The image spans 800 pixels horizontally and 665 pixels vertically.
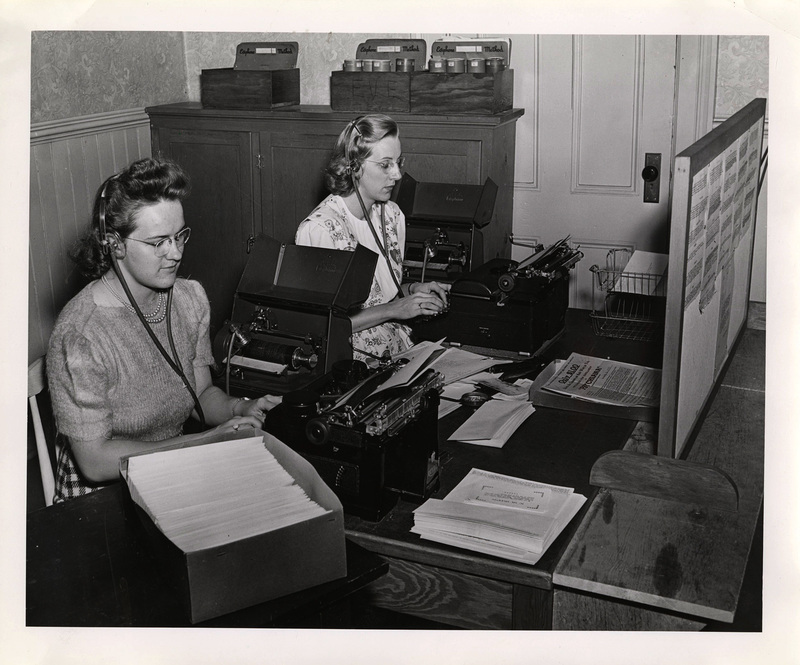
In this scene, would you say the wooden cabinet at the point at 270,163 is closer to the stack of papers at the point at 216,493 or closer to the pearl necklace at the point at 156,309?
the pearl necklace at the point at 156,309

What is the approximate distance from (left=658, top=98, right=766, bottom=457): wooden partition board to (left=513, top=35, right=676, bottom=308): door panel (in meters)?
1.58

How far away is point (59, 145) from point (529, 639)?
3.39 metres

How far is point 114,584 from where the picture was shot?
1402 mm

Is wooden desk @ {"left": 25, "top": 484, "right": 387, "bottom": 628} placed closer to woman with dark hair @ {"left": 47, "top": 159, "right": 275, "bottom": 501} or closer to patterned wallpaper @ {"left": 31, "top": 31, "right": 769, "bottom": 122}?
woman with dark hair @ {"left": 47, "top": 159, "right": 275, "bottom": 501}

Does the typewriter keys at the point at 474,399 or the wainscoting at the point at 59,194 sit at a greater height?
the wainscoting at the point at 59,194

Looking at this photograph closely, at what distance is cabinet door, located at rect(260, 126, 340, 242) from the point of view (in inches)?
161

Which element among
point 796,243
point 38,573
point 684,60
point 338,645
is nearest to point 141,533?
point 38,573

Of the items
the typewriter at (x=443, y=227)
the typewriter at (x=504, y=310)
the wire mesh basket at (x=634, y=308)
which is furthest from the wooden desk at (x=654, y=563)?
the typewriter at (x=443, y=227)

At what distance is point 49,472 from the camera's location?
2.15 metres

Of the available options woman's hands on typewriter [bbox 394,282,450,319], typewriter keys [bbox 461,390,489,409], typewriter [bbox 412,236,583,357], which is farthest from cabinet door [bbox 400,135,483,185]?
typewriter keys [bbox 461,390,489,409]

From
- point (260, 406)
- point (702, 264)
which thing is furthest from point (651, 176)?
point (260, 406)

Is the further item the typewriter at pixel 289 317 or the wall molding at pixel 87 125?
the wall molding at pixel 87 125

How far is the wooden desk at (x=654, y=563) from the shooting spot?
1418mm

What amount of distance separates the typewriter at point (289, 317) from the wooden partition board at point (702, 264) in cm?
91
